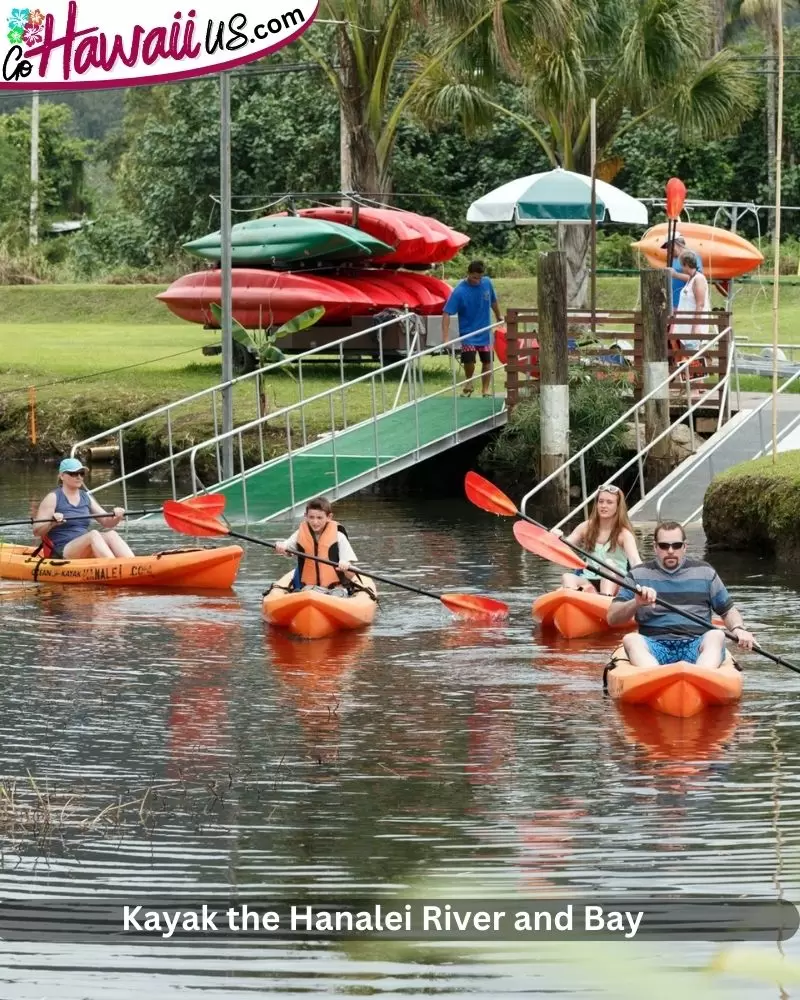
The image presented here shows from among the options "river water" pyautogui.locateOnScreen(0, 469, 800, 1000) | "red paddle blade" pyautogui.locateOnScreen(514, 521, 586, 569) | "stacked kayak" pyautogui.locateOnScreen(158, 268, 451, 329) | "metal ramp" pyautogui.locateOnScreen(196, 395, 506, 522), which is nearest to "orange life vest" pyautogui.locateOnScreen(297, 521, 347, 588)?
"river water" pyautogui.locateOnScreen(0, 469, 800, 1000)

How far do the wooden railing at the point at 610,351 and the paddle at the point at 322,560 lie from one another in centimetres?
784

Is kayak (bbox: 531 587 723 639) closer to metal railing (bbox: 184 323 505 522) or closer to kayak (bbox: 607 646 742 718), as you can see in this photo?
kayak (bbox: 607 646 742 718)

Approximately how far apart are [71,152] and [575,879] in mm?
57298

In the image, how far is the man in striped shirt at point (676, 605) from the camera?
12.1 m

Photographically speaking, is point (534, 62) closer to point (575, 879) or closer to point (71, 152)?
point (575, 879)

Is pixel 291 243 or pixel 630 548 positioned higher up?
pixel 291 243

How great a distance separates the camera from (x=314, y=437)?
25188mm

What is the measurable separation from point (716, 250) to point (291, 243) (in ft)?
21.1

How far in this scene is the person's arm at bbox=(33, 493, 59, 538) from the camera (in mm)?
17438

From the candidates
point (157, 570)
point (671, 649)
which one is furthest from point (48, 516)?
point (671, 649)

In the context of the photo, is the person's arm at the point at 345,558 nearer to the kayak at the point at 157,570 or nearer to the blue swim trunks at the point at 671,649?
the kayak at the point at 157,570

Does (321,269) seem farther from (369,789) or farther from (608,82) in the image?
(369,789)

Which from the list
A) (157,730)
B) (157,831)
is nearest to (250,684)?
(157,730)

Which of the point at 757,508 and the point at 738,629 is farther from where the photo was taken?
the point at 757,508
